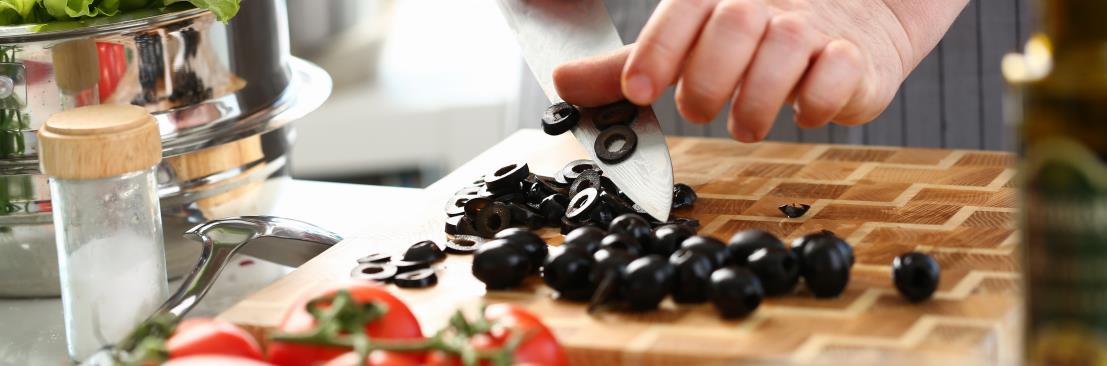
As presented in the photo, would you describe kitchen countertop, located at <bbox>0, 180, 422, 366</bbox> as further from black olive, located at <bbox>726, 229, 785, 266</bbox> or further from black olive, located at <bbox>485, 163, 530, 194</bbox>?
black olive, located at <bbox>726, 229, 785, 266</bbox>

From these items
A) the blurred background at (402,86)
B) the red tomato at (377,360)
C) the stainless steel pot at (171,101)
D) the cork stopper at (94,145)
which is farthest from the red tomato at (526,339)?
the blurred background at (402,86)

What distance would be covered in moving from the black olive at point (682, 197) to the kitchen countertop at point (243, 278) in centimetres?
24

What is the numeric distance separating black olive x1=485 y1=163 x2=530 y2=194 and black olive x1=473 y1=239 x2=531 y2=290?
21 cm

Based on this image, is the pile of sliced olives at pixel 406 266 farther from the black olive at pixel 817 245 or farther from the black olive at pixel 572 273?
the black olive at pixel 817 245

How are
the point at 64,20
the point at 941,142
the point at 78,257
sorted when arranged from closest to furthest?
the point at 78,257
the point at 64,20
the point at 941,142

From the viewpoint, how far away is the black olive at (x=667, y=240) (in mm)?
848

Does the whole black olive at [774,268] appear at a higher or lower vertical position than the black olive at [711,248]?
lower

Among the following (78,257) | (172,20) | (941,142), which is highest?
(172,20)

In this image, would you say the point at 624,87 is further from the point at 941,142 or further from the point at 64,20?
the point at 941,142

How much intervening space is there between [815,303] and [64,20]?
0.63 meters

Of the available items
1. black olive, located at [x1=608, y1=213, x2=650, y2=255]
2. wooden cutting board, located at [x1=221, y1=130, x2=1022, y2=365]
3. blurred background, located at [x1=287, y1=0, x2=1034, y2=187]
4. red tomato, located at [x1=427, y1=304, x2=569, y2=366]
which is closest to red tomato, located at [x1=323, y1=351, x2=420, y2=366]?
red tomato, located at [x1=427, y1=304, x2=569, y2=366]

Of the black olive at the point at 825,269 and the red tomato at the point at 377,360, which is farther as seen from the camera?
the black olive at the point at 825,269

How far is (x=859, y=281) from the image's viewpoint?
32.9 inches

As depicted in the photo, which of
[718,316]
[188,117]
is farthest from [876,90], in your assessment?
[188,117]
